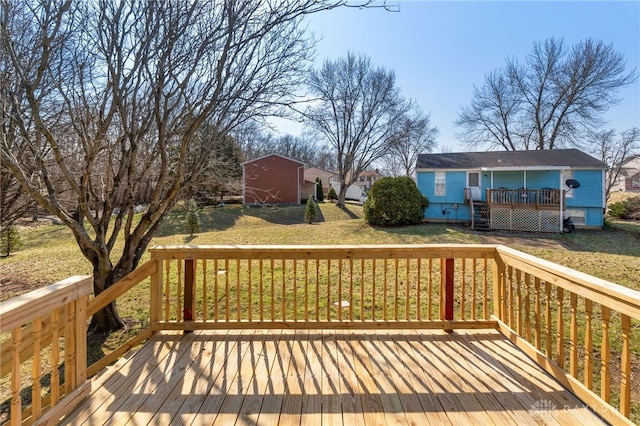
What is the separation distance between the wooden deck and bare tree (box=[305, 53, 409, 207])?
15803mm

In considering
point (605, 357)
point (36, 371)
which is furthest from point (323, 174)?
point (36, 371)

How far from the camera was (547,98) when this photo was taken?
766 inches

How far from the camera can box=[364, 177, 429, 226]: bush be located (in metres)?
12.1

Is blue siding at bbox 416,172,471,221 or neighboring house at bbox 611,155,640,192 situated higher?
neighboring house at bbox 611,155,640,192

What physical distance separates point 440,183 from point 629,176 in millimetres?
16839

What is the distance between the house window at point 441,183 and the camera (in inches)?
555

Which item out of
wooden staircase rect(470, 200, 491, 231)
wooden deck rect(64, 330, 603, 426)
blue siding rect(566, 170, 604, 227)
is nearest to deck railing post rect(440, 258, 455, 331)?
wooden deck rect(64, 330, 603, 426)

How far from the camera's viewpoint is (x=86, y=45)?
353 cm

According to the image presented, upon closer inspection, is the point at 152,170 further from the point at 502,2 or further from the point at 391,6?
the point at 502,2

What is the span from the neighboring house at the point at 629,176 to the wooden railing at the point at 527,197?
11.6 m

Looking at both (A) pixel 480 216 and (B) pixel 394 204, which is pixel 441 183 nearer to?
(A) pixel 480 216

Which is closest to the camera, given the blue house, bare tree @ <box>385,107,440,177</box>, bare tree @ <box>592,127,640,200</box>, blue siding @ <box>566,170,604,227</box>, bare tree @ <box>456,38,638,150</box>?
the blue house

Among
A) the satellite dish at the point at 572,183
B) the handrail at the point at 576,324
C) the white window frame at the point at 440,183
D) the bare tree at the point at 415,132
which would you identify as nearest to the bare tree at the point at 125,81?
the handrail at the point at 576,324

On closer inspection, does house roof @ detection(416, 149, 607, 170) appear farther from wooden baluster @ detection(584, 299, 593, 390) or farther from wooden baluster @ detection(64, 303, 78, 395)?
wooden baluster @ detection(64, 303, 78, 395)
